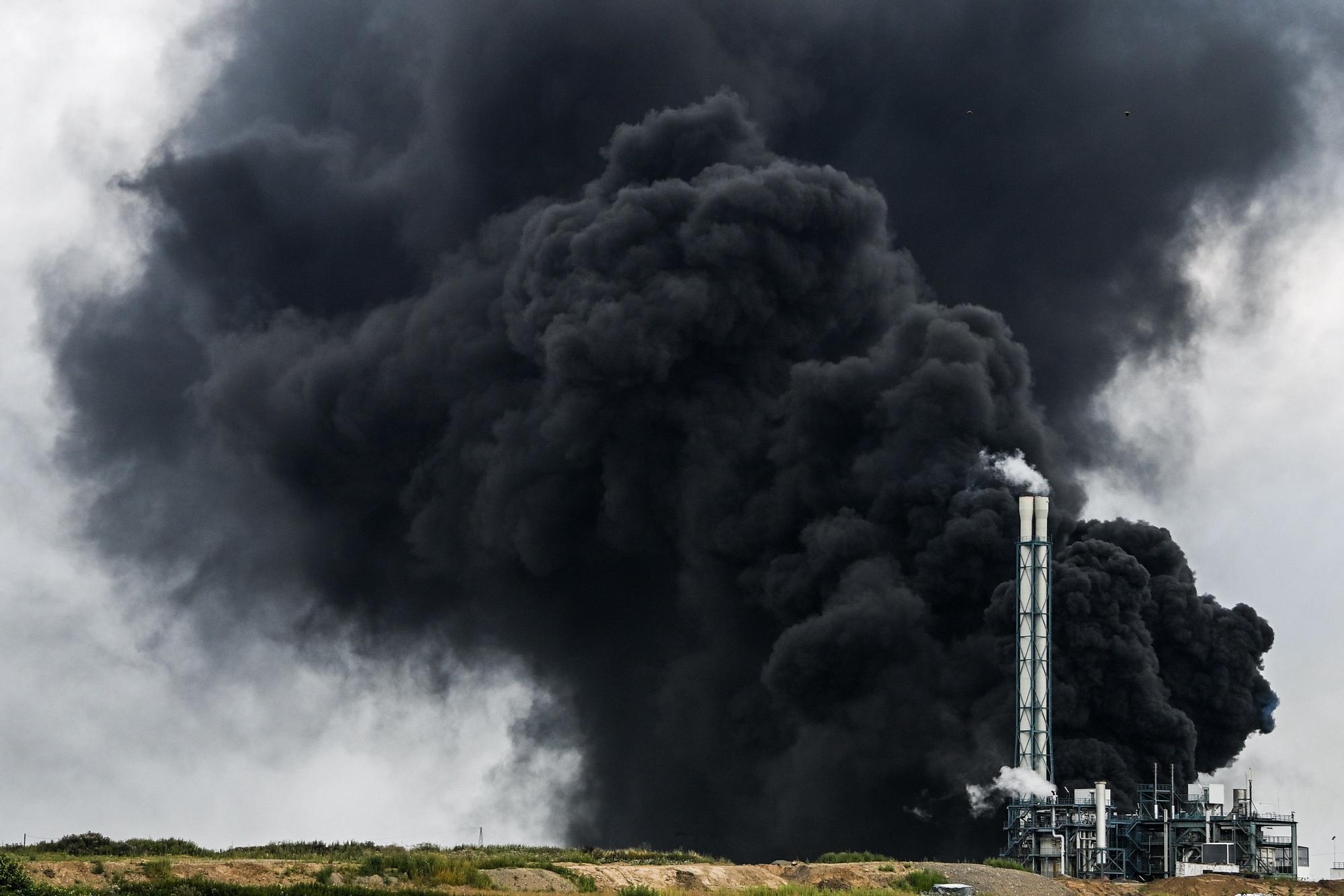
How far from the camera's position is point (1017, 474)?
13188 cm

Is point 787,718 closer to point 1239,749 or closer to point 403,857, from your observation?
point 1239,749

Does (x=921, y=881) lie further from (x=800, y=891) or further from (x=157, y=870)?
(x=157, y=870)

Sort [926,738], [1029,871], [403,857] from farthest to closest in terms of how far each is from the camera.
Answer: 1. [926,738]
2. [1029,871]
3. [403,857]

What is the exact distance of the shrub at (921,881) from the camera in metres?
100

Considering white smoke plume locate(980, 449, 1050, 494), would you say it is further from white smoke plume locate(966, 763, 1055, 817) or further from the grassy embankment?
the grassy embankment

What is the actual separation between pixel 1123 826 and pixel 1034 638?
1155cm

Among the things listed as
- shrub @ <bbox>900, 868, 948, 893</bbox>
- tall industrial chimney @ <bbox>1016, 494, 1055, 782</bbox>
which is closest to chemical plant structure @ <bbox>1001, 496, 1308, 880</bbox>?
tall industrial chimney @ <bbox>1016, 494, 1055, 782</bbox>

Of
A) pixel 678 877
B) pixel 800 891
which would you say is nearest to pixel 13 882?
pixel 678 877

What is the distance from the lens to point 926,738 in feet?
421

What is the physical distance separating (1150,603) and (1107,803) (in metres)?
15.2

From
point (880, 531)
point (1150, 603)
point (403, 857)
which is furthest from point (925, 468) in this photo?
point (403, 857)

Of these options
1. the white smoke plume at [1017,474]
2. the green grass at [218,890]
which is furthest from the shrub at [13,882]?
the white smoke plume at [1017,474]

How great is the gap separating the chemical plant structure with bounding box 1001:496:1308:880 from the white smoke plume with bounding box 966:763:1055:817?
40cm

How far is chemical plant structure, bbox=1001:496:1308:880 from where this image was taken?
11831cm
